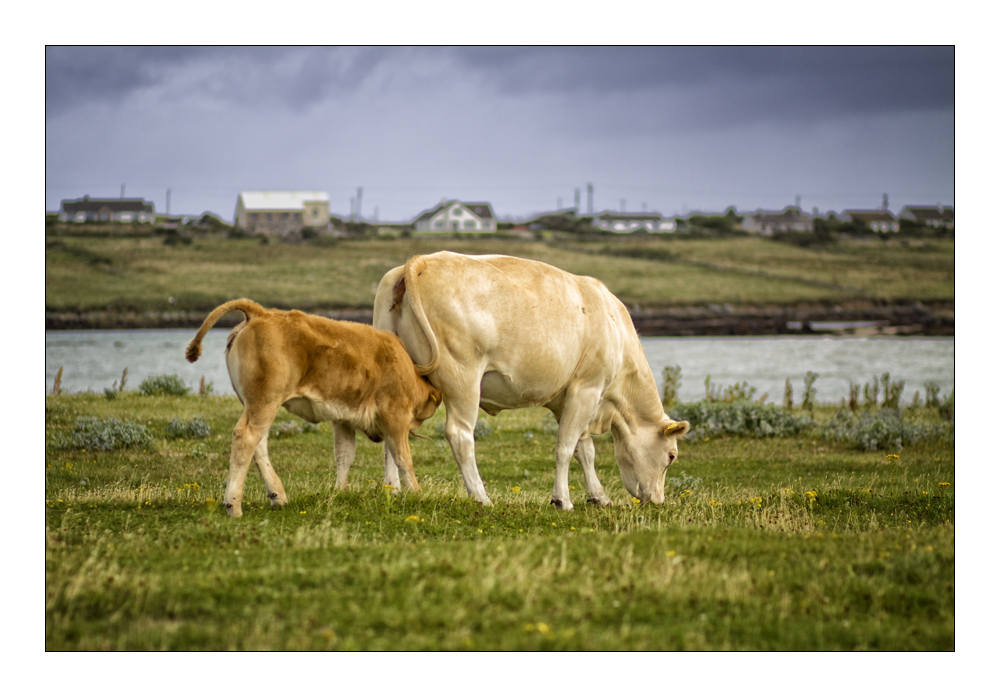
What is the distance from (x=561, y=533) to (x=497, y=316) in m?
2.16

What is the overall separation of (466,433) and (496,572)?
2.74 metres

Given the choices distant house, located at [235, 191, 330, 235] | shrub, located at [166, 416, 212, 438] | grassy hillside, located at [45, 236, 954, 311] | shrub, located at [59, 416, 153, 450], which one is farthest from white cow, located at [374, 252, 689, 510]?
distant house, located at [235, 191, 330, 235]

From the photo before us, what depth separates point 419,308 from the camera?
8.20m

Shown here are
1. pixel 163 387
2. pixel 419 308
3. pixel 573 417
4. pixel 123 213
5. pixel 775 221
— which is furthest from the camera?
pixel 775 221

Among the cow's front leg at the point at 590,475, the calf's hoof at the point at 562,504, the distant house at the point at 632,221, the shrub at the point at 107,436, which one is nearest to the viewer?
the calf's hoof at the point at 562,504

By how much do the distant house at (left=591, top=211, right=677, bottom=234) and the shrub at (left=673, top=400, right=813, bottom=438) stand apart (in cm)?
8576

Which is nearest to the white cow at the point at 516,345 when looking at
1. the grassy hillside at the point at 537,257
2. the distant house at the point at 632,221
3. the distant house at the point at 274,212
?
the grassy hillside at the point at 537,257

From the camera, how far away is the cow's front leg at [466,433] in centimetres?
850

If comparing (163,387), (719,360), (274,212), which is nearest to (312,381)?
(163,387)

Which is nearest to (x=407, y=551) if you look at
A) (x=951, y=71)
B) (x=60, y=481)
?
(x=60, y=481)

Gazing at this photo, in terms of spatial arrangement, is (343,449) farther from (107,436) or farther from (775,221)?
(775,221)

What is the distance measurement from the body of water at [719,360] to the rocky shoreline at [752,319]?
0.73 m

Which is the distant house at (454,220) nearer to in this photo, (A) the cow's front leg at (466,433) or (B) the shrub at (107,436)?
(B) the shrub at (107,436)

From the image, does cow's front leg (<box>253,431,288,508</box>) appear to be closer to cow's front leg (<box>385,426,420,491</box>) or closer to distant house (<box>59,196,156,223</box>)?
cow's front leg (<box>385,426,420,491</box>)
